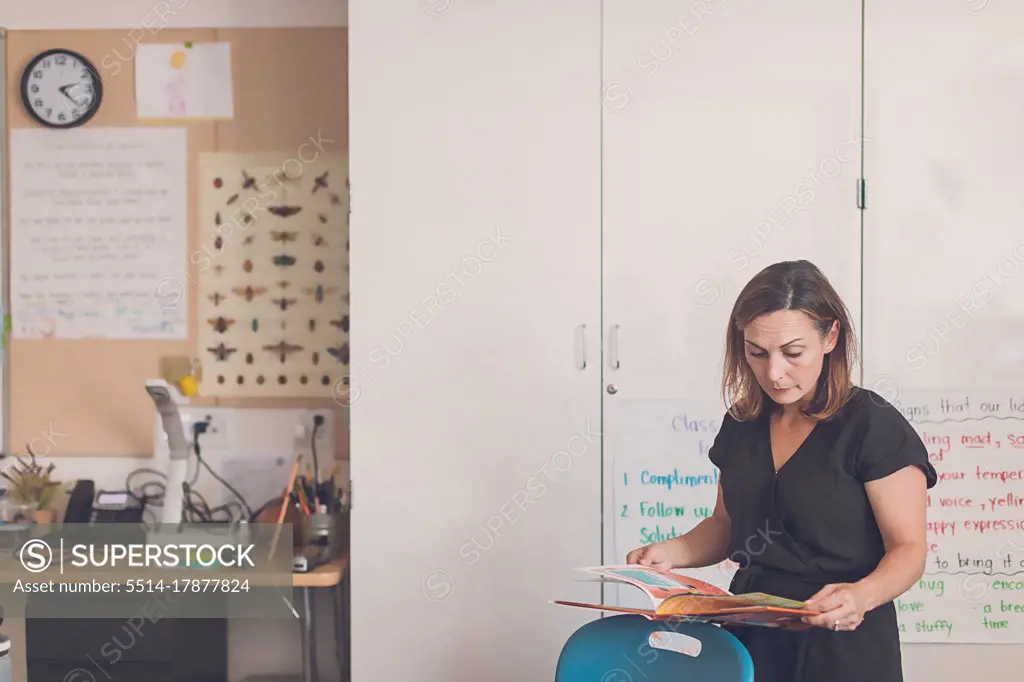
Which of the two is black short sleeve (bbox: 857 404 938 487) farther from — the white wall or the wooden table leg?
the white wall

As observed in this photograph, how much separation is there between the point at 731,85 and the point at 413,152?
847 millimetres

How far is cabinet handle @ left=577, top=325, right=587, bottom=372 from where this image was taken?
2.43 metres

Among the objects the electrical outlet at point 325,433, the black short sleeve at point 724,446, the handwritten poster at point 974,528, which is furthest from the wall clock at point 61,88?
the handwritten poster at point 974,528

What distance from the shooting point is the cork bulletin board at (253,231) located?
296cm

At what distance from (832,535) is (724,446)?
274 mm

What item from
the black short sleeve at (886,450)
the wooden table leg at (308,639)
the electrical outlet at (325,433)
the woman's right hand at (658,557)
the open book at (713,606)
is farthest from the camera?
the electrical outlet at (325,433)

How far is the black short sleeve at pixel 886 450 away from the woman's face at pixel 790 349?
13cm

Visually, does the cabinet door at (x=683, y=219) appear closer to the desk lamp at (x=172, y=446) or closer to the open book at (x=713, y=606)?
the open book at (x=713, y=606)

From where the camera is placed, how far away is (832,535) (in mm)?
1560

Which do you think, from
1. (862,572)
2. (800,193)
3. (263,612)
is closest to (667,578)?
(862,572)

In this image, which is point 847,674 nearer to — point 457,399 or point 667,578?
point 667,578

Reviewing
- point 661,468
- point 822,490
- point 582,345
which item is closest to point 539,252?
point 582,345

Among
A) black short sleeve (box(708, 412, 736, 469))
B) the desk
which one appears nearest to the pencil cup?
the desk

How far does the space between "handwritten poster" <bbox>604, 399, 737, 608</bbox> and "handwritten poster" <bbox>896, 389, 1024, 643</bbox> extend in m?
0.52
